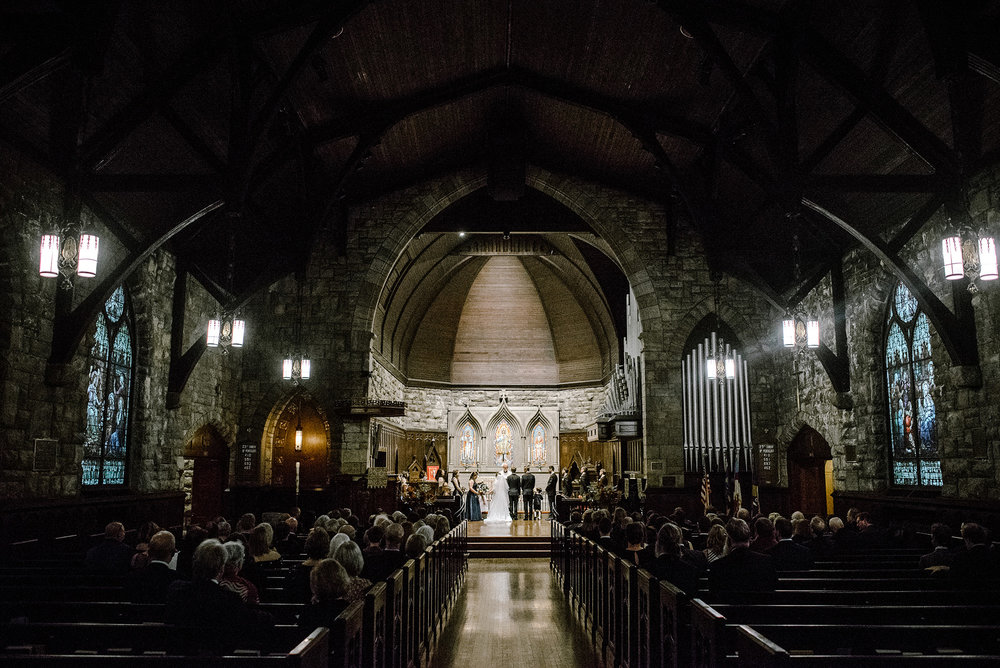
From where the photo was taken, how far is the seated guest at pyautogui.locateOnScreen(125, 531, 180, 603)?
14.0 feet

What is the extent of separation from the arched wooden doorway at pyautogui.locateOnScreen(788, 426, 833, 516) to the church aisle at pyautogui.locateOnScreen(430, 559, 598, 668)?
5.33 metres

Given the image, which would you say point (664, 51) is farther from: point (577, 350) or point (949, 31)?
point (577, 350)

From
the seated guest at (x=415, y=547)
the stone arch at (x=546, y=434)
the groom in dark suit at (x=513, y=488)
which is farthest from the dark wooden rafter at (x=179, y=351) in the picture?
the stone arch at (x=546, y=434)

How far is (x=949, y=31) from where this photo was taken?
6.45 meters

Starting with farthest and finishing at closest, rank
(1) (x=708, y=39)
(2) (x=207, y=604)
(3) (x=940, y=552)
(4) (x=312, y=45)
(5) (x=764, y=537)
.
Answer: (4) (x=312, y=45) → (1) (x=708, y=39) → (5) (x=764, y=537) → (3) (x=940, y=552) → (2) (x=207, y=604)

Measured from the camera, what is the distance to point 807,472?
42.7 feet

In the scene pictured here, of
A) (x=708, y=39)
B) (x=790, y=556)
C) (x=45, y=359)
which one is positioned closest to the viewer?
(x=790, y=556)

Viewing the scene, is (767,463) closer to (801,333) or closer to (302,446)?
(801,333)

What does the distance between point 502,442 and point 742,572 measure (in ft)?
60.0

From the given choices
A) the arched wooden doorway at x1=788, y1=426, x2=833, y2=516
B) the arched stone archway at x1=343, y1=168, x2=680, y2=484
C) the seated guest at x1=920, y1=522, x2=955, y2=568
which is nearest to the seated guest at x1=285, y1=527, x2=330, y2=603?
the seated guest at x1=920, y1=522, x2=955, y2=568

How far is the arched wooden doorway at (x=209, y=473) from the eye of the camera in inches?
523

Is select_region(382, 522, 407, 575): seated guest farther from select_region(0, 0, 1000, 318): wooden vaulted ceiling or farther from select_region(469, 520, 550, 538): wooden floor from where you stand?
select_region(469, 520, 550, 538): wooden floor

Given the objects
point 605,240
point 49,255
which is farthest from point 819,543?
point 605,240

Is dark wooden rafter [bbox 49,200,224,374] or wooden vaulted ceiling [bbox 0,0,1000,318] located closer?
wooden vaulted ceiling [bbox 0,0,1000,318]
